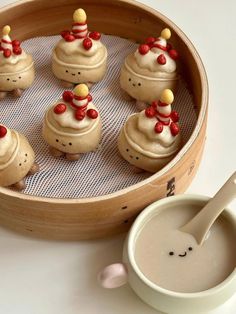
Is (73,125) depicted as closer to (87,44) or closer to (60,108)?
(60,108)

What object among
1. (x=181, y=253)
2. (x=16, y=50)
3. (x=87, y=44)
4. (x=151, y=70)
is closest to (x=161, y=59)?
(x=151, y=70)

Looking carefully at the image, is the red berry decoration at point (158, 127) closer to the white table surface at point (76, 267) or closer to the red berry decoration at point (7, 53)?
the white table surface at point (76, 267)

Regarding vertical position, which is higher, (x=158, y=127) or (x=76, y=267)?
(x=158, y=127)

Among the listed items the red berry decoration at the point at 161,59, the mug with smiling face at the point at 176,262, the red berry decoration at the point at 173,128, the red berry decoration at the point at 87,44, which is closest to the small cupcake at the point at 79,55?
the red berry decoration at the point at 87,44

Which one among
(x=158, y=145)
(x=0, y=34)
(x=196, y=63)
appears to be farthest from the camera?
(x=0, y=34)

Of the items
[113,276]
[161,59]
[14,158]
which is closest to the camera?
[113,276]

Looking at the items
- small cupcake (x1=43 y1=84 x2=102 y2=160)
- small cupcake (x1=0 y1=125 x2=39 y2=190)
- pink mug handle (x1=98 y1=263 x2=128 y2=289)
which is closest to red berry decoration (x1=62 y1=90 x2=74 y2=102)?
small cupcake (x1=43 y1=84 x2=102 y2=160)

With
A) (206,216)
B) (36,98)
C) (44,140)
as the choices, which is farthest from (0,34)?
(206,216)

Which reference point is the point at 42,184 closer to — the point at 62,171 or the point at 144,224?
the point at 62,171
